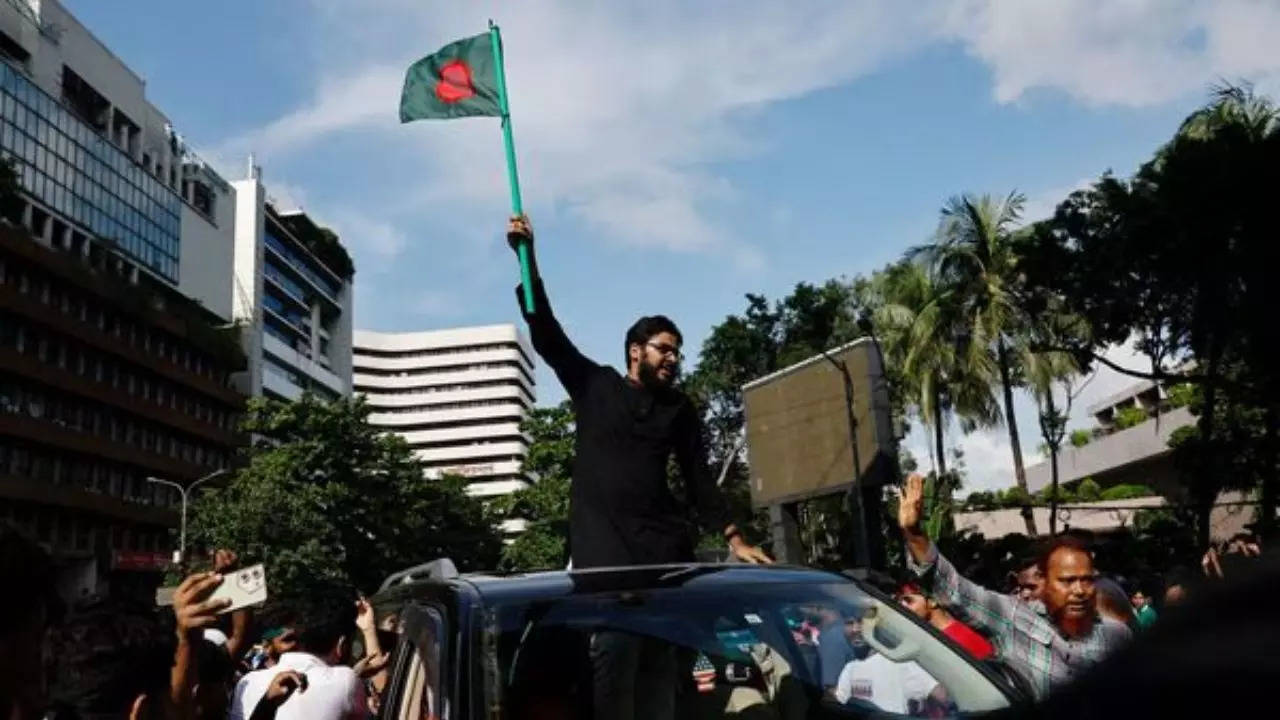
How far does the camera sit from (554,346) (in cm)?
461

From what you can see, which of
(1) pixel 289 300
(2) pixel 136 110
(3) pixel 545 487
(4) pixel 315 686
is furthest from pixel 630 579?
(1) pixel 289 300

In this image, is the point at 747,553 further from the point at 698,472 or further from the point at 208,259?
the point at 208,259

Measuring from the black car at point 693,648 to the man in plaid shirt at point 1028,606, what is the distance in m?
0.87

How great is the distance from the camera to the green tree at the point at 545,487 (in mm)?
49188

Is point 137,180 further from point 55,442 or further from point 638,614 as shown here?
point 638,614

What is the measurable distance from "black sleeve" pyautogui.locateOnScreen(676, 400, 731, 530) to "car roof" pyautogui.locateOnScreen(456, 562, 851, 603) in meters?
0.90

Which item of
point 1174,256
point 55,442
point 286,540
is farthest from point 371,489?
point 1174,256

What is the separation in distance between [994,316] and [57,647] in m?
31.4

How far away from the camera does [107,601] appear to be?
4473 mm

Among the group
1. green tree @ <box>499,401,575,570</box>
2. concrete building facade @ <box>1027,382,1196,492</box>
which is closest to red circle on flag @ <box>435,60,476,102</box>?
concrete building facade @ <box>1027,382,1196,492</box>

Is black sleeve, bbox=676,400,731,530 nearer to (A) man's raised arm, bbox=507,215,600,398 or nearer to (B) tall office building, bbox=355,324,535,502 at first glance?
(A) man's raised arm, bbox=507,215,600,398

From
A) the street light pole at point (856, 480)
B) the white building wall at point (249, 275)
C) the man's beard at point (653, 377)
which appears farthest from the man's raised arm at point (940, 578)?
the white building wall at point (249, 275)

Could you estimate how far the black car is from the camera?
3.24 metres

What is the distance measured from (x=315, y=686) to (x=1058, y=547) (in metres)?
3.34
